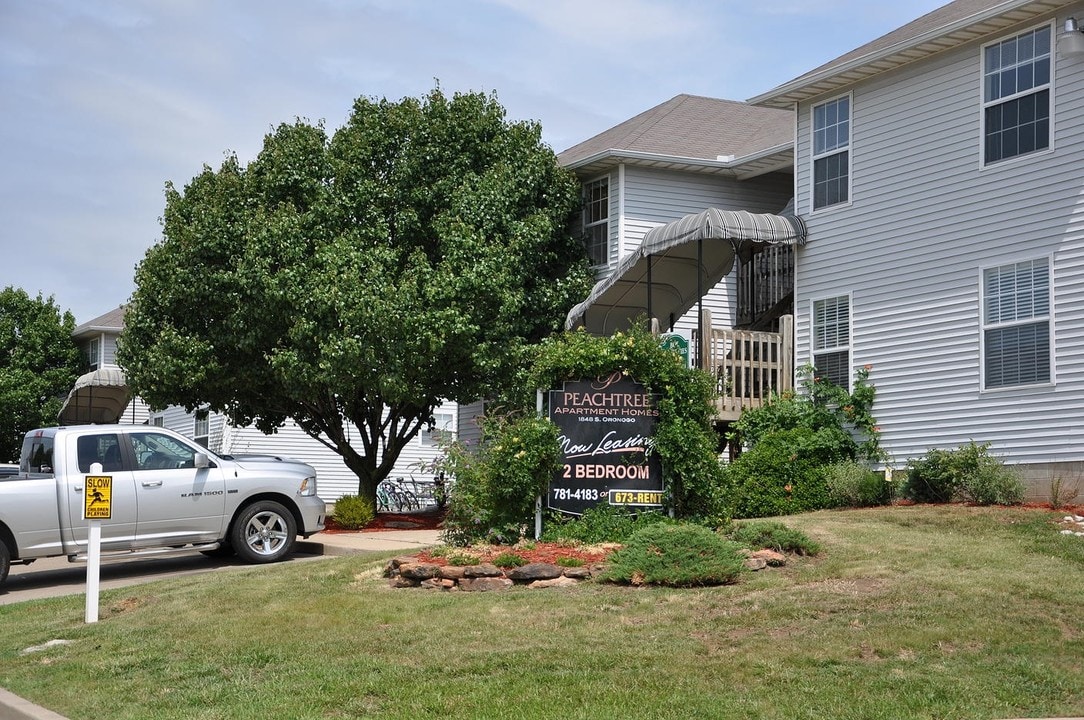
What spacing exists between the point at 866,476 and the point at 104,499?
10.1 m

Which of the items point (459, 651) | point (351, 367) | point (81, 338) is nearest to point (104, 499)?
point (459, 651)

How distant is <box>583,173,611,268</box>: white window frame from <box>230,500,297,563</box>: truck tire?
9877 millimetres

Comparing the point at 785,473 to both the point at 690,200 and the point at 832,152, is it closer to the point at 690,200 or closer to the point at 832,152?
the point at 832,152

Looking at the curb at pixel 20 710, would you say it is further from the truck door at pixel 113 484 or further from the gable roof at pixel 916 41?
the gable roof at pixel 916 41

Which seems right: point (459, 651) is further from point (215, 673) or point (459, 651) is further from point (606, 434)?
point (606, 434)

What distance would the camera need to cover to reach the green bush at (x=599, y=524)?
12703 mm

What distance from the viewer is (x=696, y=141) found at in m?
25.1

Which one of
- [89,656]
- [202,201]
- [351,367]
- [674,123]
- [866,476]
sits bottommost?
[89,656]

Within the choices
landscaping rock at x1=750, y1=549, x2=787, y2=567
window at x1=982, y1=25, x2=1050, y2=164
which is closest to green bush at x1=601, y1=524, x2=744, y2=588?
landscaping rock at x1=750, y1=549, x2=787, y2=567

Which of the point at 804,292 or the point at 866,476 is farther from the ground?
the point at 804,292

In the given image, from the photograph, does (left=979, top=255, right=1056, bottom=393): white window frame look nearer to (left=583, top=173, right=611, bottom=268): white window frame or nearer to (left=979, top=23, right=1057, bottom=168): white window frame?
(left=979, top=23, right=1057, bottom=168): white window frame

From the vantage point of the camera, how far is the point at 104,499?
1170cm

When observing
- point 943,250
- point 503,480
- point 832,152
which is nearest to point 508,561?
point 503,480

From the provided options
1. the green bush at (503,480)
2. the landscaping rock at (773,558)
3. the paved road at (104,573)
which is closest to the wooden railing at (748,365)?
the green bush at (503,480)
